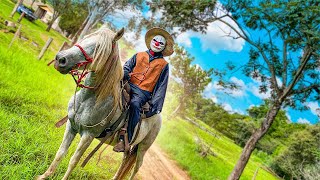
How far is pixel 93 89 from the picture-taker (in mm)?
4102

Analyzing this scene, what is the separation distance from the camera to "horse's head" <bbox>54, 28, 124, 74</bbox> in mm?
3424

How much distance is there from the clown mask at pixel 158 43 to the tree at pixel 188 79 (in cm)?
1889

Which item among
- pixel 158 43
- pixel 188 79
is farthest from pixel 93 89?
pixel 188 79

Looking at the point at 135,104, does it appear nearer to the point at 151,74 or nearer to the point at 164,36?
the point at 151,74

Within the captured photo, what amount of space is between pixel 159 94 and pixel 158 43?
929 mm

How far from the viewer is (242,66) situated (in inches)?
513

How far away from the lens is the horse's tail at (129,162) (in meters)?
5.84

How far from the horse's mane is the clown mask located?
1.06 metres

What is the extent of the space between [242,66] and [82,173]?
31.8 ft

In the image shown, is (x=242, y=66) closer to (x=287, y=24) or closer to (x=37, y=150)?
(x=287, y=24)

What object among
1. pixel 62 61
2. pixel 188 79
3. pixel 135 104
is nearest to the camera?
pixel 62 61

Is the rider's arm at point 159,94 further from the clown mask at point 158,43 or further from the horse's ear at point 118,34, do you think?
the horse's ear at point 118,34

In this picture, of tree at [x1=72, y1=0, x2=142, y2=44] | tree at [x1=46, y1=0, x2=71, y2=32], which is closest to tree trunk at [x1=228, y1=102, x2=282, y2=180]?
tree at [x1=72, y1=0, x2=142, y2=44]

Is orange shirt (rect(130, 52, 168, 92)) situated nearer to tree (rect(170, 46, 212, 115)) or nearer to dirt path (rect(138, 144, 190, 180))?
Answer: dirt path (rect(138, 144, 190, 180))
